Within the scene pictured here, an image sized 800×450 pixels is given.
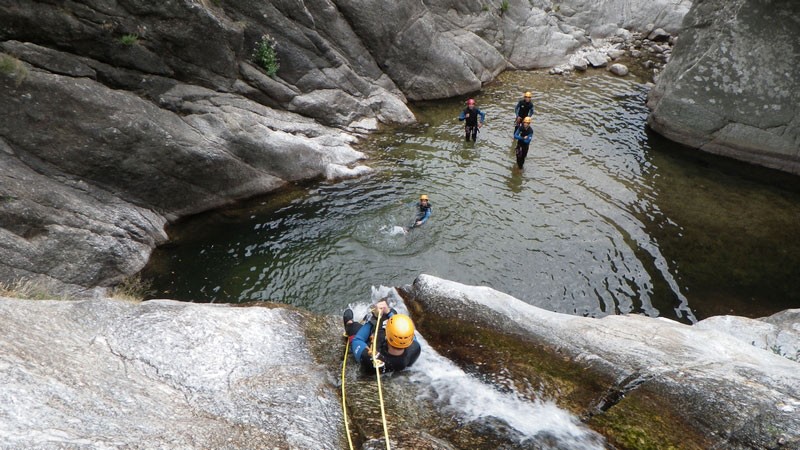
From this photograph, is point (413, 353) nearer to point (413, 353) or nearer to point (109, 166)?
point (413, 353)

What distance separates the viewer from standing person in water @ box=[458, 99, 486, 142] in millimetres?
19922

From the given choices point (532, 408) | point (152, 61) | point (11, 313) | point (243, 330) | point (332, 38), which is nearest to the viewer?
point (11, 313)

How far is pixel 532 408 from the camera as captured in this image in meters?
7.03

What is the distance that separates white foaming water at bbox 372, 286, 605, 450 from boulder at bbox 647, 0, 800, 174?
19.8 meters

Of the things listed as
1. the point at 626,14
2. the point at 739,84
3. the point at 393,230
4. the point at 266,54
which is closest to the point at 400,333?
the point at 393,230

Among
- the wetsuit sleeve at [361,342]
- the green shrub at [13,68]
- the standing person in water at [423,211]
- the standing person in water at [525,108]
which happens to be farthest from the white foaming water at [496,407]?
the standing person in water at [525,108]

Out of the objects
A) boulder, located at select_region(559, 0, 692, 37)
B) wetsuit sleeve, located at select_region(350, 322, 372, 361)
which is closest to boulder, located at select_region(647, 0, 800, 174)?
boulder, located at select_region(559, 0, 692, 37)

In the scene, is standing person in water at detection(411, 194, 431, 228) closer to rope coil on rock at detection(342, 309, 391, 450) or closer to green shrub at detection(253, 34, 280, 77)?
rope coil on rock at detection(342, 309, 391, 450)

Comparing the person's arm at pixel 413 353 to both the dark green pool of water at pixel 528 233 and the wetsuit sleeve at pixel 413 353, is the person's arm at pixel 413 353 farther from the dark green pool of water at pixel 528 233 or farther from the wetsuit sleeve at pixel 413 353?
the dark green pool of water at pixel 528 233

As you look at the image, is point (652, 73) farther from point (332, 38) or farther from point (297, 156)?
point (297, 156)

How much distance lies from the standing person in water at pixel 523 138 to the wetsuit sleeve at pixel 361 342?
12.4 m

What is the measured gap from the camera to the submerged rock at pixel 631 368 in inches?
233

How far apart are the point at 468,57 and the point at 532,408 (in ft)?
75.2

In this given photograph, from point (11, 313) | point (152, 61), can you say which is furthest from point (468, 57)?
point (11, 313)
